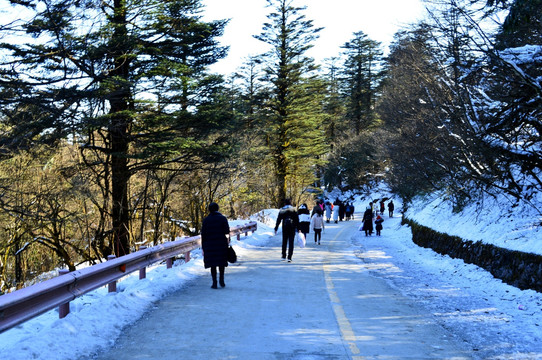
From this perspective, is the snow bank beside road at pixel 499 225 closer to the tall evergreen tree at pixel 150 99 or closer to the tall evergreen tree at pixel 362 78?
the tall evergreen tree at pixel 150 99

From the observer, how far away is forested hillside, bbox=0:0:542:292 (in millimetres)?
8984

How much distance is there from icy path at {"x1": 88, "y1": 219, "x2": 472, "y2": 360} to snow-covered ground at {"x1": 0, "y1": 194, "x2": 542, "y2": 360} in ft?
0.90

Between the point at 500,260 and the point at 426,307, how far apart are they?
334cm

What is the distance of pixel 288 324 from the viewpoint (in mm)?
6574

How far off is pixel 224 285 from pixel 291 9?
35.7m

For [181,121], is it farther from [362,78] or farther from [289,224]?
[362,78]

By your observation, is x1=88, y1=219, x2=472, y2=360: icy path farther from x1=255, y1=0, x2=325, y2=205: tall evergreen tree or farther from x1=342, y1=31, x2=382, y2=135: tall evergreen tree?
x1=342, y1=31, x2=382, y2=135: tall evergreen tree

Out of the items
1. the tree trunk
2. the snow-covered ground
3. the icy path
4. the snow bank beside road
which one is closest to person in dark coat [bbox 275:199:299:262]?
the snow-covered ground

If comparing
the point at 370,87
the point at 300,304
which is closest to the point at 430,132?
the point at 300,304

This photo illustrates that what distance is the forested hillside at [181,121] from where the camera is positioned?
354 inches

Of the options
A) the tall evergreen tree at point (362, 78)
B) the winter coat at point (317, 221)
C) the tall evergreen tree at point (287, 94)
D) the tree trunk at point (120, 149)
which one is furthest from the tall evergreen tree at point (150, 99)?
the tall evergreen tree at point (362, 78)

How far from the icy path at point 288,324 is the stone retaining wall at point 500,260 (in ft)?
7.81

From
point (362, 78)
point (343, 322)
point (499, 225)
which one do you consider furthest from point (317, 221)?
point (362, 78)

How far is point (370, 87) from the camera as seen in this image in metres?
69.9
